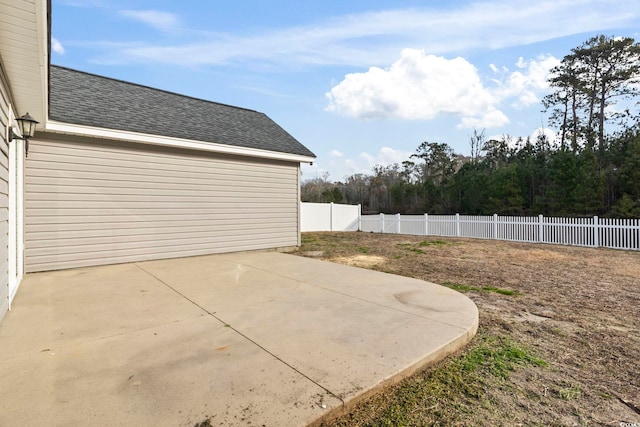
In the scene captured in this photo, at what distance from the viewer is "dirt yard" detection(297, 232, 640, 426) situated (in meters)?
1.81

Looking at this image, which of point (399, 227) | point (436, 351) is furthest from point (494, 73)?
point (436, 351)

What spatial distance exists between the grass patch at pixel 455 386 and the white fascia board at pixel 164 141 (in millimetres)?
6302

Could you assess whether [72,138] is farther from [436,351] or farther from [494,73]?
[494,73]

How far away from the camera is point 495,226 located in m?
11.9

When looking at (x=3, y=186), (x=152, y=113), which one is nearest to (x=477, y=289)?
(x=3, y=186)

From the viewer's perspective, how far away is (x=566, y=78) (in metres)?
20.4

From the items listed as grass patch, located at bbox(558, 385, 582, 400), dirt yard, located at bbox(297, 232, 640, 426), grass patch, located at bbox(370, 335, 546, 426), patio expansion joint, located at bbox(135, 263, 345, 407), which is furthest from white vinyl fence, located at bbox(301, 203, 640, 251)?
patio expansion joint, located at bbox(135, 263, 345, 407)

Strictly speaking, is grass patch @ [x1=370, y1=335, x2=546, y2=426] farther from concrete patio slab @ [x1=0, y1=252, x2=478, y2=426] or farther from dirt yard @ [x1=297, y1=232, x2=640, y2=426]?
concrete patio slab @ [x1=0, y1=252, x2=478, y2=426]

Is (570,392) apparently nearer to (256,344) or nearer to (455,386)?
(455,386)

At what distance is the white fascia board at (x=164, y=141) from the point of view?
546cm

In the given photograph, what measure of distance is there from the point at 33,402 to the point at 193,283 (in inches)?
115

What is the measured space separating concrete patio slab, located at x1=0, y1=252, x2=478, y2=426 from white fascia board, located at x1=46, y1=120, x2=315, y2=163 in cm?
257

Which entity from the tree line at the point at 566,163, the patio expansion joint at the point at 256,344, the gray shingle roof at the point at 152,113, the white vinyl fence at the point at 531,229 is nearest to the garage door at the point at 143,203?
the gray shingle roof at the point at 152,113

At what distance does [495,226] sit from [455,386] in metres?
11.3
